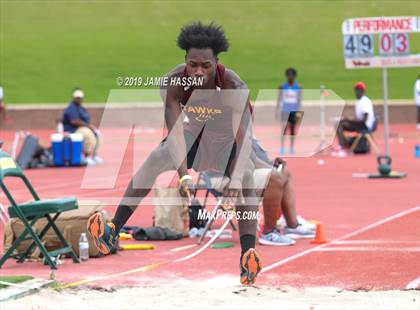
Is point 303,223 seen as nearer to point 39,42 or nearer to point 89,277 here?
point 89,277

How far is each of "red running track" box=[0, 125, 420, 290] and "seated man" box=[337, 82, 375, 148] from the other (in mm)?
4106

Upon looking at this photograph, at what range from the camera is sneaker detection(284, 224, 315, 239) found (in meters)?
Answer: 12.2

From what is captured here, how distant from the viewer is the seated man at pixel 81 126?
2170 cm

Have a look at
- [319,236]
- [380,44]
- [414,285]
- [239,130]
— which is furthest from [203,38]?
[380,44]

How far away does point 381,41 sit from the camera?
59.7 feet

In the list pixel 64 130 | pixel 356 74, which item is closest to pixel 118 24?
pixel 356 74

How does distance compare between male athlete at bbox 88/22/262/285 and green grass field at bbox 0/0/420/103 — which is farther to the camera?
green grass field at bbox 0/0/420/103

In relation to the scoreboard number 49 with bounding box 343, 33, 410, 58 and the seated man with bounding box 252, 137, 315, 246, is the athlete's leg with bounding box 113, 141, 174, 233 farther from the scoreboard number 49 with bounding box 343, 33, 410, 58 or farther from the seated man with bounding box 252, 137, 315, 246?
the scoreboard number 49 with bounding box 343, 33, 410, 58

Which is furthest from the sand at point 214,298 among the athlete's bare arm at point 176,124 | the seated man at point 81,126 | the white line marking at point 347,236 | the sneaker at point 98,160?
the sneaker at point 98,160

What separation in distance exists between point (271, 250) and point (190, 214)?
1.42 meters

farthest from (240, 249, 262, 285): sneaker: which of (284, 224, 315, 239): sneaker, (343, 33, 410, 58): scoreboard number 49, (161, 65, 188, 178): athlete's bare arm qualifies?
(343, 33, 410, 58): scoreboard number 49

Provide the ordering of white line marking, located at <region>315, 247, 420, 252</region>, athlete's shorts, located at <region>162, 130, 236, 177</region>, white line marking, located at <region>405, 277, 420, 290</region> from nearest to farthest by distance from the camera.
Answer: athlete's shorts, located at <region>162, 130, 236, 177</region> → white line marking, located at <region>405, 277, 420, 290</region> → white line marking, located at <region>315, 247, 420, 252</region>

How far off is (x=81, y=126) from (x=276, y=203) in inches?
430

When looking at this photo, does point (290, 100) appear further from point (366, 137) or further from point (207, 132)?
point (207, 132)
